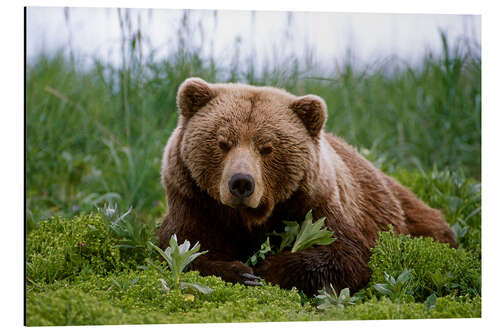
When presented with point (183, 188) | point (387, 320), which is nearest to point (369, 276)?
point (387, 320)

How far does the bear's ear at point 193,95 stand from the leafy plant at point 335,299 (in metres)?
1.52

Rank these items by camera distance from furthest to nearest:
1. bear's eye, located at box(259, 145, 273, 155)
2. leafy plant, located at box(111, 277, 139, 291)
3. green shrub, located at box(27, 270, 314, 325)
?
bear's eye, located at box(259, 145, 273, 155) < leafy plant, located at box(111, 277, 139, 291) < green shrub, located at box(27, 270, 314, 325)

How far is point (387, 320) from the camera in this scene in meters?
4.17

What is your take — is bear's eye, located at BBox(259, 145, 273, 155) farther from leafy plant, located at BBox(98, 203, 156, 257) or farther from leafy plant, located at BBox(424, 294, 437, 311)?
leafy plant, located at BBox(424, 294, 437, 311)

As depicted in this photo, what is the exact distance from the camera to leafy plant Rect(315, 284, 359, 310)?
428 centimetres

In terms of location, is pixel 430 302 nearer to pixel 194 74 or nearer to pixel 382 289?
pixel 382 289

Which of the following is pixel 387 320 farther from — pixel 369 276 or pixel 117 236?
pixel 117 236

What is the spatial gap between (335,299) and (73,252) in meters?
1.85

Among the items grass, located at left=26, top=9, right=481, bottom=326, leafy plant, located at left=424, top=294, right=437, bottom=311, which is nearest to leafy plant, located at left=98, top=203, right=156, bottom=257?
grass, located at left=26, top=9, right=481, bottom=326

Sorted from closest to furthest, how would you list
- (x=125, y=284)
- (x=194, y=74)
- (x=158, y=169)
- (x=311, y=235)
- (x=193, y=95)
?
(x=125, y=284) → (x=311, y=235) → (x=193, y=95) → (x=194, y=74) → (x=158, y=169)

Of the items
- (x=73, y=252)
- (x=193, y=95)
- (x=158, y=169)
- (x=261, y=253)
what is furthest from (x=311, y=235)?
(x=158, y=169)

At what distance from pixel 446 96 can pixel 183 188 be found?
2.96 m

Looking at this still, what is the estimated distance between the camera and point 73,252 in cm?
465

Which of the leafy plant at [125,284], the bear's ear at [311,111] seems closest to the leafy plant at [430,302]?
the bear's ear at [311,111]
